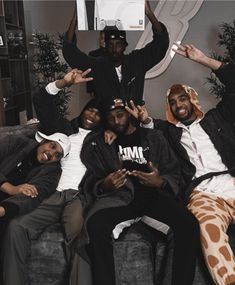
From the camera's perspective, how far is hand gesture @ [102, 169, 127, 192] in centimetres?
183

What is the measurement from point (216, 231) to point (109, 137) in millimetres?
756

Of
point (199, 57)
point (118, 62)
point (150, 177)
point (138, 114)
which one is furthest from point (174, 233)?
point (118, 62)

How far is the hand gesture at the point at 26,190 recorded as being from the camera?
71.4 inches

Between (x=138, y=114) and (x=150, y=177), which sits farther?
(x=138, y=114)

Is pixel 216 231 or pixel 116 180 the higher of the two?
pixel 116 180

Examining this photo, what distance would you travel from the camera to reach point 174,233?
5.41 ft

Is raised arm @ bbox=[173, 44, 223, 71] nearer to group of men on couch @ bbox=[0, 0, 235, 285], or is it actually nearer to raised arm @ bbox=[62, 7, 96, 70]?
group of men on couch @ bbox=[0, 0, 235, 285]

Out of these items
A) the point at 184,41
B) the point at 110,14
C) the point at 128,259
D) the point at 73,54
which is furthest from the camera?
the point at 184,41

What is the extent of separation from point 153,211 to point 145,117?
1.80 ft

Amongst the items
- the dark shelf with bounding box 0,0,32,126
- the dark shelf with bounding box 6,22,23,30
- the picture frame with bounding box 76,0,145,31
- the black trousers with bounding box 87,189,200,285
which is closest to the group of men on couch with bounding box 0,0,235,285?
the black trousers with bounding box 87,189,200,285

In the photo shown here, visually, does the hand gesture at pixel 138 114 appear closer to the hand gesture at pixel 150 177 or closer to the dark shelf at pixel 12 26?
the hand gesture at pixel 150 177

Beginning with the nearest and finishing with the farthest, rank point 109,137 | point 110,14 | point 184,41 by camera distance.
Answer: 1. point 109,137
2. point 110,14
3. point 184,41

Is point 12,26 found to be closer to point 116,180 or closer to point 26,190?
point 26,190

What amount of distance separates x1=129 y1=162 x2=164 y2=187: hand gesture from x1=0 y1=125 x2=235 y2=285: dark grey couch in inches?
9.7
